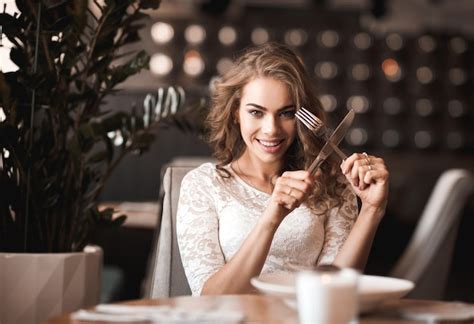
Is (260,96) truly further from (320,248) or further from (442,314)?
(442,314)

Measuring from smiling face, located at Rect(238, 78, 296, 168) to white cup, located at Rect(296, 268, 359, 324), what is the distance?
97 cm

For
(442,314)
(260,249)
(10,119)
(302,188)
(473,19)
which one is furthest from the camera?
(473,19)

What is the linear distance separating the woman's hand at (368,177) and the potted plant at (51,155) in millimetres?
798

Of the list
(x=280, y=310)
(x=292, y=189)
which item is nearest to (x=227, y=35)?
(x=292, y=189)

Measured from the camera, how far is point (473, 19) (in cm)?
991

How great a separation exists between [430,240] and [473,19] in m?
6.99

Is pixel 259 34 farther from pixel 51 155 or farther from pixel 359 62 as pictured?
pixel 51 155

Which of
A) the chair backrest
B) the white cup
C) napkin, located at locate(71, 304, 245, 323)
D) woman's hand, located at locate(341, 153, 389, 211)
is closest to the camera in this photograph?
the white cup

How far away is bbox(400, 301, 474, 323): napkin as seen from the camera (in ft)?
4.83

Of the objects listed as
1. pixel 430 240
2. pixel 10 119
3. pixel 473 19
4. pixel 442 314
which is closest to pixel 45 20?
pixel 10 119

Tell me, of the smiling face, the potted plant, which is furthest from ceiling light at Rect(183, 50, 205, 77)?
the smiling face

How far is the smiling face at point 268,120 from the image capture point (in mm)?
2252

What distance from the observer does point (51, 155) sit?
2.53 meters

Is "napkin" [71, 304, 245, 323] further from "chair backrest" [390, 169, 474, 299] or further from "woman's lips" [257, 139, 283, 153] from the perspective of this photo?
"chair backrest" [390, 169, 474, 299]
